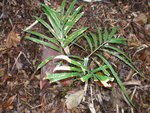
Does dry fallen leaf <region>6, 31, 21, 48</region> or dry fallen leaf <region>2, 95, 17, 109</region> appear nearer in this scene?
dry fallen leaf <region>2, 95, 17, 109</region>

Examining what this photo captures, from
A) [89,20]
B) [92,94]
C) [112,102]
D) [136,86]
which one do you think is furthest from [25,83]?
[136,86]

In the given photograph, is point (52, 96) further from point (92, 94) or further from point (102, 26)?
point (102, 26)

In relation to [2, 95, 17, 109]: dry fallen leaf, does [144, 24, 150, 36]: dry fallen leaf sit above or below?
above

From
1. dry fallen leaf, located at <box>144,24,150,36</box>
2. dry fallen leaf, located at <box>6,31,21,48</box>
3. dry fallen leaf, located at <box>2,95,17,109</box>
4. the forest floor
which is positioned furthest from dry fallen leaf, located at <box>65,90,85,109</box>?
dry fallen leaf, located at <box>144,24,150,36</box>

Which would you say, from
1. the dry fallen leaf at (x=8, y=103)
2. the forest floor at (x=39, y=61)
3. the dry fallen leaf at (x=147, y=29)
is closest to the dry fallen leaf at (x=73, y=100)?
the forest floor at (x=39, y=61)

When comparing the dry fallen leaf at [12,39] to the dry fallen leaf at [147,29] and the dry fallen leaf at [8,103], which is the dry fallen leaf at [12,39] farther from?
the dry fallen leaf at [147,29]

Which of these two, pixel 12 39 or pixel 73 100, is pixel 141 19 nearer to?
pixel 73 100

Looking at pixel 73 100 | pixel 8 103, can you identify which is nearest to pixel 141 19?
pixel 73 100

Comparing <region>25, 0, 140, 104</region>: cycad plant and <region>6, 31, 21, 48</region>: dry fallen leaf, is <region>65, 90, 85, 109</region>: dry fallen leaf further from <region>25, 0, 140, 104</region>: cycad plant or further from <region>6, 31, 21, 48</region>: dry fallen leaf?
<region>6, 31, 21, 48</region>: dry fallen leaf
